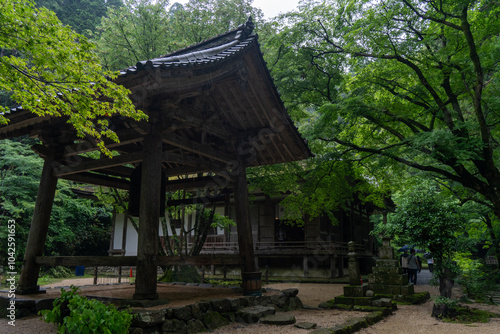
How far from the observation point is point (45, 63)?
4059 millimetres

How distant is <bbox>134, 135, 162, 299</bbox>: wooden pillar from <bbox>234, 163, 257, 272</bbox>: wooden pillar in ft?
8.11

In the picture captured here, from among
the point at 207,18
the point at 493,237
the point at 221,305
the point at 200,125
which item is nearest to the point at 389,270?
the point at 221,305

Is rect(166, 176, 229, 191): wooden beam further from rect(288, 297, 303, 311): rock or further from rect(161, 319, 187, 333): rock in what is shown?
rect(161, 319, 187, 333): rock

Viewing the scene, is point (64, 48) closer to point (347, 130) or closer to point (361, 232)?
point (347, 130)

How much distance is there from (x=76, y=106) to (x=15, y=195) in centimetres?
1446

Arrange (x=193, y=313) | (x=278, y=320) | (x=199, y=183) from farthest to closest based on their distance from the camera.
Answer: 1. (x=199, y=183)
2. (x=278, y=320)
3. (x=193, y=313)

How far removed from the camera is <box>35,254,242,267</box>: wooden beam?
588 cm

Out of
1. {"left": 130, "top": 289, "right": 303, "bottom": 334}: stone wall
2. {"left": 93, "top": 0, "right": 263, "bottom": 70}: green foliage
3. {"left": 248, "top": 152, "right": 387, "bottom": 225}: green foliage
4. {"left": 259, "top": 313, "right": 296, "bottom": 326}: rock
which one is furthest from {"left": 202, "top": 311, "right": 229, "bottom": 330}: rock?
{"left": 93, "top": 0, "right": 263, "bottom": 70}: green foliage

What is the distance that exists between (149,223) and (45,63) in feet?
9.60

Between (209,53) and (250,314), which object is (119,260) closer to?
(250,314)

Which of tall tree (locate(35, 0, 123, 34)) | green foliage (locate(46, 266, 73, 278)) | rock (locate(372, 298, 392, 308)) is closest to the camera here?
rock (locate(372, 298, 392, 308))

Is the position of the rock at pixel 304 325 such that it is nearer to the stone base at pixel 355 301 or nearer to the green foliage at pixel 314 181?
the stone base at pixel 355 301

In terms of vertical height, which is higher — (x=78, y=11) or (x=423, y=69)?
(x=78, y=11)

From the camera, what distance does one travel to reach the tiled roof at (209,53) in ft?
16.7
